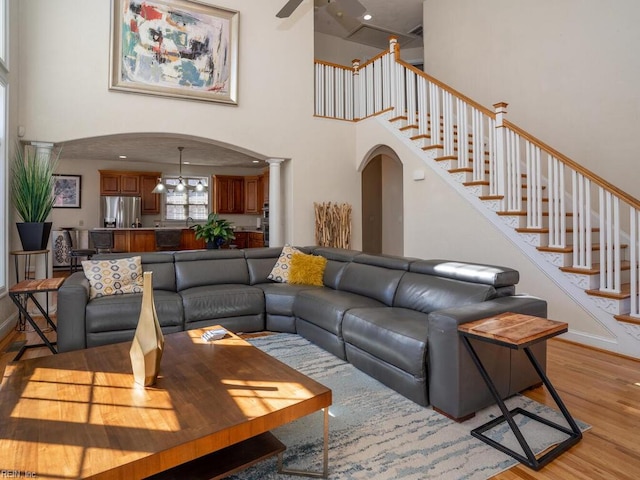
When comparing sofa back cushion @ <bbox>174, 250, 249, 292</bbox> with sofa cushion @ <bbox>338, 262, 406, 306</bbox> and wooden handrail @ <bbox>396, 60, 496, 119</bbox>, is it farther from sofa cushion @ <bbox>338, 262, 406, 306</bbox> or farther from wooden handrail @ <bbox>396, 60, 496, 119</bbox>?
wooden handrail @ <bbox>396, 60, 496, 119</bbox>

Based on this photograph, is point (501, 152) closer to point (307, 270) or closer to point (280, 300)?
point (307, 270)

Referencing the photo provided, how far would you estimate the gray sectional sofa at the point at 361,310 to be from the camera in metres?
2.28

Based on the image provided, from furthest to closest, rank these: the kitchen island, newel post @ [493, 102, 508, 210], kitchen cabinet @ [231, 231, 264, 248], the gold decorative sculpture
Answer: kitchen cabinet @ [231, 231, 264, 248] → the kitchen island → newel post @ [493, 102, 508, 210] → the gold decorative sculpture

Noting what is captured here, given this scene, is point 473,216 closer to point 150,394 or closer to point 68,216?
point 150,394

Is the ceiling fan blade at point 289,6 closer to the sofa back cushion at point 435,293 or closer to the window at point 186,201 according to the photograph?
the sofa back cushion at point 435,293

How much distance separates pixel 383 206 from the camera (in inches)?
328

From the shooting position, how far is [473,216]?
15.1 feet

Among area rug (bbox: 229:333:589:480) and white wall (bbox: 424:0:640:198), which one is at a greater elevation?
white wall (bbox: 424:0:640:198)

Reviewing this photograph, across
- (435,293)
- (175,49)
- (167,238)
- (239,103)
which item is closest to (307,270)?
(435,293)

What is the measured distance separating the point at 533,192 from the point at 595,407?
92.0 inches

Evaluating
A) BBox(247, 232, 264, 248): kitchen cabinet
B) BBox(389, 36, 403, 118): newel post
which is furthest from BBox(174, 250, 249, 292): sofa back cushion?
BBox(247, 232, 264, 248): kitchen cabinet

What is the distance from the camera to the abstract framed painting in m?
4.90

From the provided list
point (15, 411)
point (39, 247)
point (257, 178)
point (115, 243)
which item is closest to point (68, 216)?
point (115, 243)

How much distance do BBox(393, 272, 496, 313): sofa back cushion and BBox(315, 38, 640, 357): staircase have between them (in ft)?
5.20
